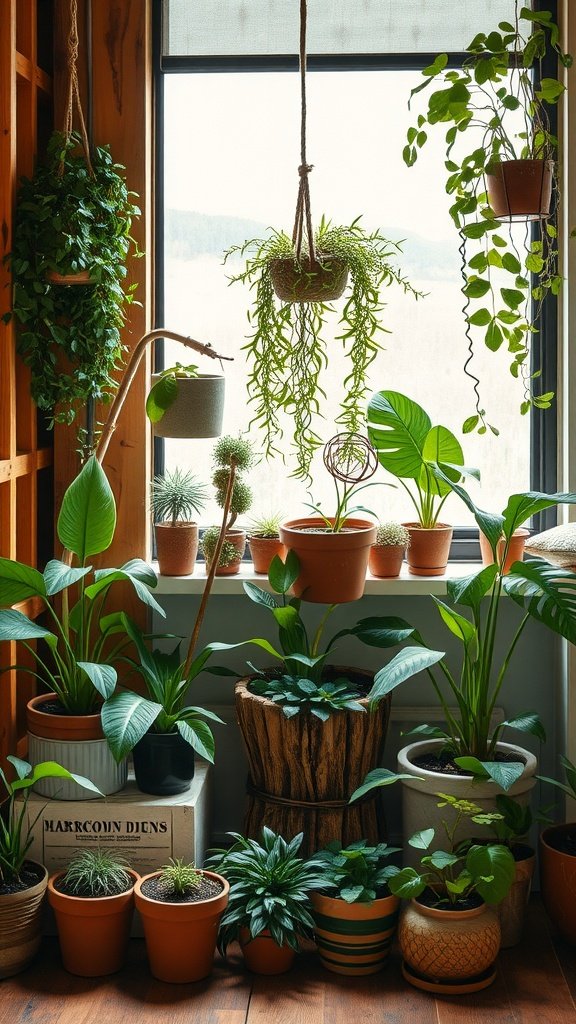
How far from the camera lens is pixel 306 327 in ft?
9.14

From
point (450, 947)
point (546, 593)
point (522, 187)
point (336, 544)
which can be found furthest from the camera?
point (336, 544)

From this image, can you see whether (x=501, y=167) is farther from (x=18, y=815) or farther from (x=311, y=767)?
(x=18, y=815)

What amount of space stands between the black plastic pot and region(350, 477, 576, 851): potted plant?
0.48 m

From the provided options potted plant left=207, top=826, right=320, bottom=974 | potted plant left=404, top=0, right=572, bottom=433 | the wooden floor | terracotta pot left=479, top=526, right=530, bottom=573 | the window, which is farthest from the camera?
the window

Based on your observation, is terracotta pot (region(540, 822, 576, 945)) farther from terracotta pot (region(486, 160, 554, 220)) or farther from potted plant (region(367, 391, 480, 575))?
terracotta pot (region(486, 160, 554, 220))

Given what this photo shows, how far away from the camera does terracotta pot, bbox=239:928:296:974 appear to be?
2424 millimetres

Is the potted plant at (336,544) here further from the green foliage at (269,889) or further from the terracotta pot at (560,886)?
the terracotta pot at (560,886)

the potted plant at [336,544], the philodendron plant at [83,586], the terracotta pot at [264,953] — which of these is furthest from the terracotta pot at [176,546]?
the terracotta pot at [264,953]

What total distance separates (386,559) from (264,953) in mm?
1096

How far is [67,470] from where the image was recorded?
118 inches

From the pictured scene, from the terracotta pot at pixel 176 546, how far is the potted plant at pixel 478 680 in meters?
0.61

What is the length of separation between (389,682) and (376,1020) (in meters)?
0.73

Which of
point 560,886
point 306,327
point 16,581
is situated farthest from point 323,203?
point 560,886

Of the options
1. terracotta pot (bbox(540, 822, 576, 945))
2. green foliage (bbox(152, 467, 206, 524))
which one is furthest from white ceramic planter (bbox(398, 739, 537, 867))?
green foliage (bbox(152, 467, 206, 524))
